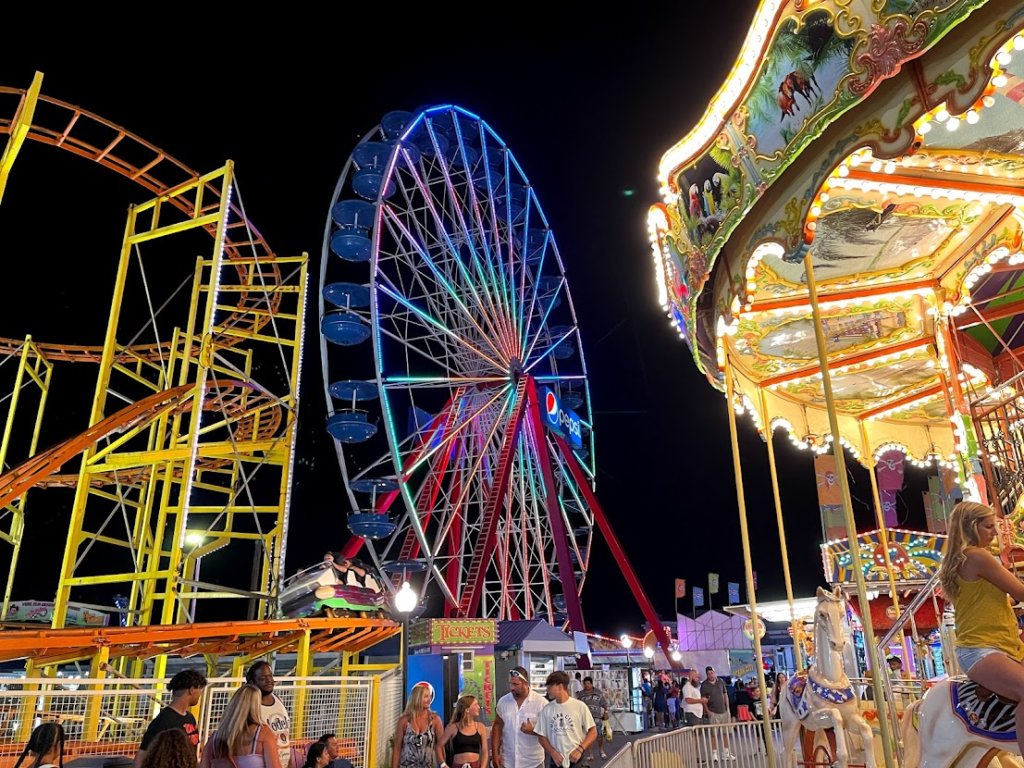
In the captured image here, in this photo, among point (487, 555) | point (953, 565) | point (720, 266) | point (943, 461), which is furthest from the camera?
point (487, 555)

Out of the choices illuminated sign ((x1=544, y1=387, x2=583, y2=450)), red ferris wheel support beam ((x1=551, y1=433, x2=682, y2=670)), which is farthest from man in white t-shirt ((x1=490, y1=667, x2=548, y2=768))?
red ferris wheel support beam ((x1=551, y1=433, x2=682, y2=670))

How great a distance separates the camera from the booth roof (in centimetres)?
1577

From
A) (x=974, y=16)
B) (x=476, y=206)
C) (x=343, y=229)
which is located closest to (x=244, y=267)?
(x=343, y=229)

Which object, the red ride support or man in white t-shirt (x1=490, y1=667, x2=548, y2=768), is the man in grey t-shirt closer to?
the red ride support

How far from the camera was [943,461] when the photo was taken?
468 inches

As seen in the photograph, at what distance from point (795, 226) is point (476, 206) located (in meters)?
13.2

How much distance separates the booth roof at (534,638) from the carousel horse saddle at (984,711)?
41.1 feet

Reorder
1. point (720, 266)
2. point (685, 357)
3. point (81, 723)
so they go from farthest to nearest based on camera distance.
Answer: point (685, 357), point (720, 266), point (81, 723)

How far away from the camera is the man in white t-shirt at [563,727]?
5008 millimetres

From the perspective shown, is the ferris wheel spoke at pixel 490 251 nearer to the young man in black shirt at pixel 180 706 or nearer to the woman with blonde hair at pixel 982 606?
the young man in black shirt at pixel 180 706

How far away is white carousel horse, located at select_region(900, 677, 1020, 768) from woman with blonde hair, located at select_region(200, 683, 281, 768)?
301cm

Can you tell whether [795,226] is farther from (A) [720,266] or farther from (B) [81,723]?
(B) [81,723]

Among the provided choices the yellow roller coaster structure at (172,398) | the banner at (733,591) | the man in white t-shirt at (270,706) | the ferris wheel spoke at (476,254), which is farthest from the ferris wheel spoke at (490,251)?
the banner at (733,591)

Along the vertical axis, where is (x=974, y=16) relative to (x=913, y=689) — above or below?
above
